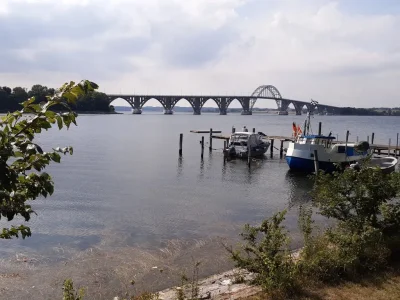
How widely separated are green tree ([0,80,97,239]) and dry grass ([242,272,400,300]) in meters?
5.31

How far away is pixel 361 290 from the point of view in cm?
768

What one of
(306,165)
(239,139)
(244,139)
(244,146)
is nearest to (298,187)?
(306,165)

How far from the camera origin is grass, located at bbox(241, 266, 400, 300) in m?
7.42

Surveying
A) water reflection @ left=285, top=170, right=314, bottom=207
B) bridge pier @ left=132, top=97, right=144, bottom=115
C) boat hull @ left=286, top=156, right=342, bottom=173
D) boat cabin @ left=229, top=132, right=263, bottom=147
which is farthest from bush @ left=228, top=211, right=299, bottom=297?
bridge pier @ left=132, top=97, right=144, bottom=115

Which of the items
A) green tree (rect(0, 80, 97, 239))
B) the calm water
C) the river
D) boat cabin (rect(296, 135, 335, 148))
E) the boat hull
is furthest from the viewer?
boat cabin (rect(296, 135, 335, 148))

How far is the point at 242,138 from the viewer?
47.9 meters

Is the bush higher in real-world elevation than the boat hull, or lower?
higher

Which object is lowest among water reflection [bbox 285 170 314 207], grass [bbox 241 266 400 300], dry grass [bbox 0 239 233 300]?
water reflection [bbox 285 170 314 207]

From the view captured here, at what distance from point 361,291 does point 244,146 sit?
128 feet

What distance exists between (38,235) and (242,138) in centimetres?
3425

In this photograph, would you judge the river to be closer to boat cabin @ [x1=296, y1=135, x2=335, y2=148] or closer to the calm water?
the calm water

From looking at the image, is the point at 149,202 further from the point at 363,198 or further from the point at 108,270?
the point at 363,198

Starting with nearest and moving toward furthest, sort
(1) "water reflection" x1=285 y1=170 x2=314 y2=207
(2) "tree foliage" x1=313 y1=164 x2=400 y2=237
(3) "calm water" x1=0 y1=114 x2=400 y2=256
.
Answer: (2) "tree foliage" x1=313 y1=164 x2=400 y2=237, (3) "calm water" x1=0 y1=114 x2=400 y2=256, (1) "water reflection" x1=285 y1=170 x2=314 y2=207

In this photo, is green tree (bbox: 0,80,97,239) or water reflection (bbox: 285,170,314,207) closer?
green tree (bbox: 0,80,97,239)
